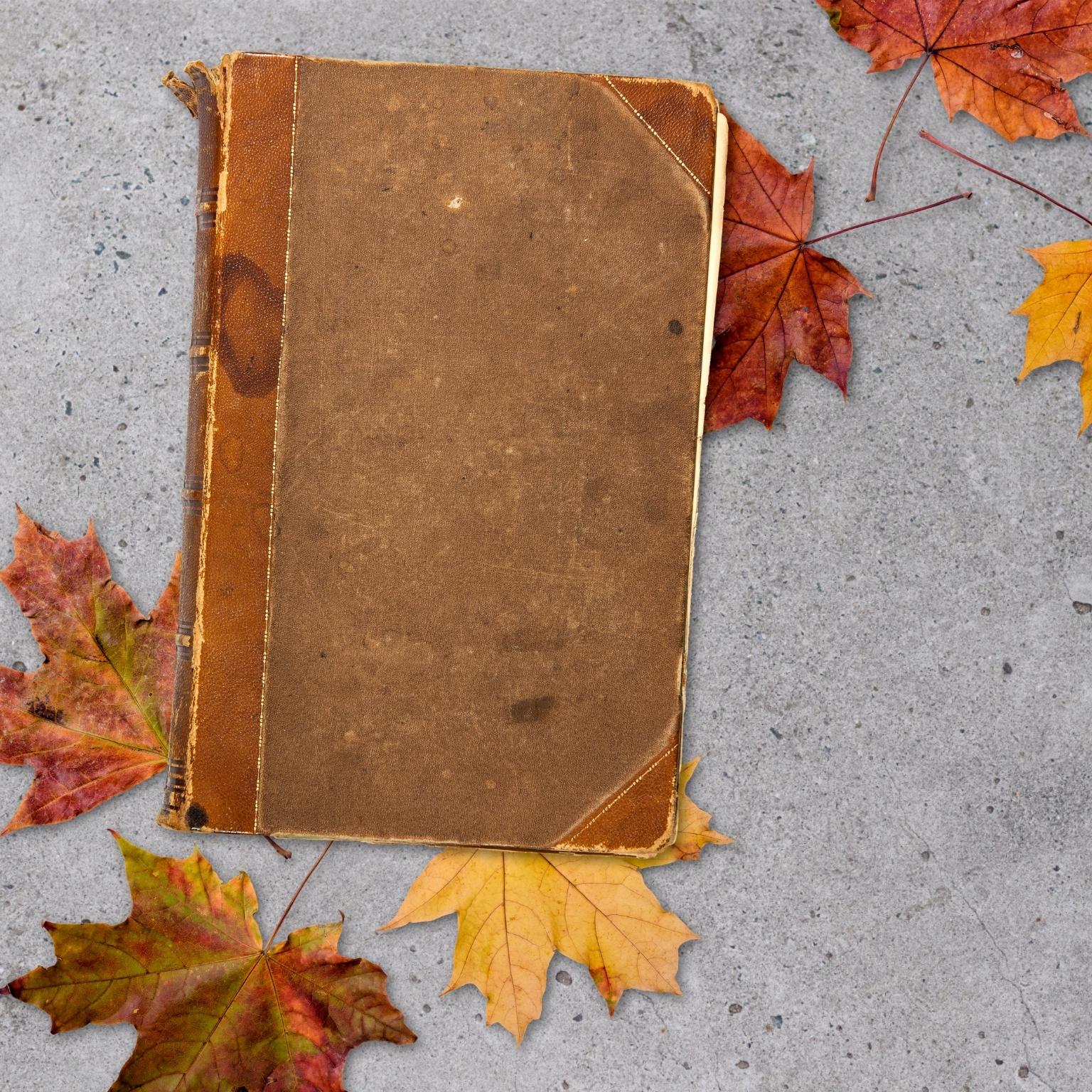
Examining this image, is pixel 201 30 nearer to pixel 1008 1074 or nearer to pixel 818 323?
pixel 818 323

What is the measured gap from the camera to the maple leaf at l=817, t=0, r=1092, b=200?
774 mm

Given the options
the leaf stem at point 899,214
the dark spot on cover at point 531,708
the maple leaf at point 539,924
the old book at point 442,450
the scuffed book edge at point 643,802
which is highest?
the leaf stem at point 899,214

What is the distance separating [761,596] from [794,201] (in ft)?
1.18

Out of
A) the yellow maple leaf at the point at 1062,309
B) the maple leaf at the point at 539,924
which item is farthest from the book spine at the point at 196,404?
the yellow maple leaf at the point at 1062,309

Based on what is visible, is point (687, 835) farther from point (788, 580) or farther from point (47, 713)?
point (47, 713)

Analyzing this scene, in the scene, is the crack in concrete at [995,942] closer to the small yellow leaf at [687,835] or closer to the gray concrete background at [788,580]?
the gray concrete background at [788,580]

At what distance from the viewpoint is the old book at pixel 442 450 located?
755 mm

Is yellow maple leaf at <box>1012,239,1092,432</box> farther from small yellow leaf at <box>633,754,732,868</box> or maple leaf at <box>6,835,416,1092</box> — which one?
maple leaf at <box>6,835,416,1092</box>

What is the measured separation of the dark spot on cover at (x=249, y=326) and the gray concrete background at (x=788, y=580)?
103 mm

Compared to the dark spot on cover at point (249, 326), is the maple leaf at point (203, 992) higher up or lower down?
lower down

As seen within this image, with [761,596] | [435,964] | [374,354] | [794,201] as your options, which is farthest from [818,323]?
[435,964]

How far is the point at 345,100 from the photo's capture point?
753mm

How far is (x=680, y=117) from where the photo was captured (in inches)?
30.1

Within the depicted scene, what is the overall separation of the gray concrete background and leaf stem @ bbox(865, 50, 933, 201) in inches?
0.5
